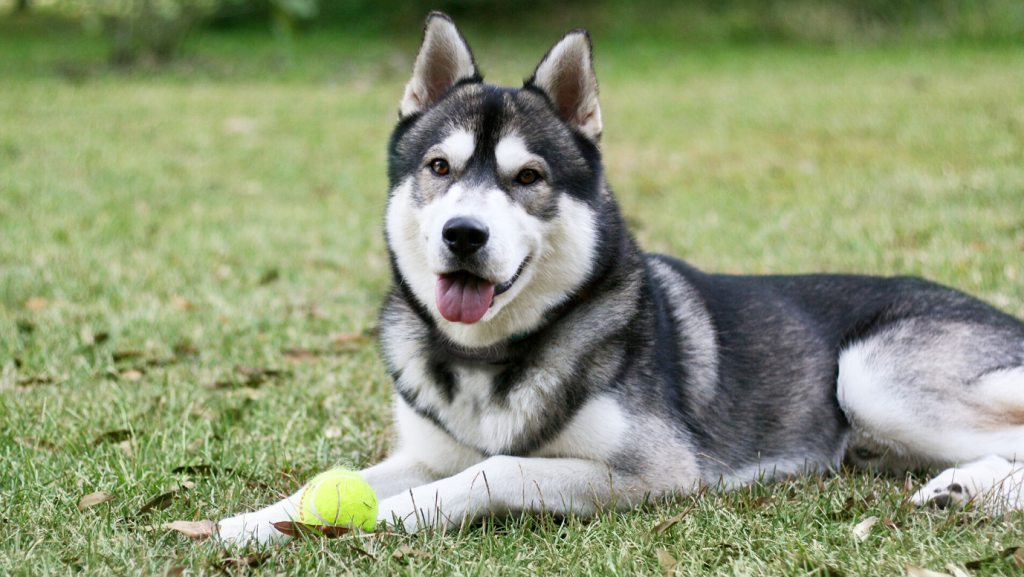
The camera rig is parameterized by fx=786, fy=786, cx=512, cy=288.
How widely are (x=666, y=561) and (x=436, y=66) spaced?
84.1 inches

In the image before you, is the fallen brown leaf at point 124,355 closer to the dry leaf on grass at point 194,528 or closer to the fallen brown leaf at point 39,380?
the fallen brown leaf at point 39,380

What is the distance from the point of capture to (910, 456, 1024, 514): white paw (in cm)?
276

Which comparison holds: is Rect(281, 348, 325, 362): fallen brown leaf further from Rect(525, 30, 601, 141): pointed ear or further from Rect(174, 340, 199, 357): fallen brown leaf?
Rect(525, 30, 601, 141): pointed ear

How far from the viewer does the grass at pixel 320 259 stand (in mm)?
2523

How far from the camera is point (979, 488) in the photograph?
285 cm

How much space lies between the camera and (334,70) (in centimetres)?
1850

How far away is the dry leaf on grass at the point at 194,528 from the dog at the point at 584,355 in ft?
0.25

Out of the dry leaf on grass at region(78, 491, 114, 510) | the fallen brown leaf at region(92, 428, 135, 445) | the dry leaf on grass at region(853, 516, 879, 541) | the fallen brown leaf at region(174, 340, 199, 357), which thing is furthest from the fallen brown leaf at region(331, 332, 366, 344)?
the dry leaf on grass at region(853, 516, 879, 541)

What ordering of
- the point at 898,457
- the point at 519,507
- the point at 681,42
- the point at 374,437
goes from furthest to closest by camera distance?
1. the point at 681,42
2. the point at 374,437
3. the point at 898,457
4. the point at 519,507

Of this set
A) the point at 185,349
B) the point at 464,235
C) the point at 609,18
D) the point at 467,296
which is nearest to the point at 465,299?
the point at 467,296

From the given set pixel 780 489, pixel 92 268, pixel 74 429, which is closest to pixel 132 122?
pixel 92 268

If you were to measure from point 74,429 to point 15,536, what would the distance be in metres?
1.10

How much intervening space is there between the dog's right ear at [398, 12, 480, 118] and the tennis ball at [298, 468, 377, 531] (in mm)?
1544

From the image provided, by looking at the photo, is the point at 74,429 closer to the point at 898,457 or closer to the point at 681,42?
the point at 898,457
